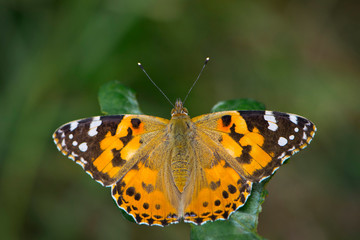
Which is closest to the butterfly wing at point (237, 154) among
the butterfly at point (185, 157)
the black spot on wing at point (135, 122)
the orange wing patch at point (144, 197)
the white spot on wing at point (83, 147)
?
the butterfly at point (185, 157)

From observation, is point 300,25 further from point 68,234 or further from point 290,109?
point 68,234

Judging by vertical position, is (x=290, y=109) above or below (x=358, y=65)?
below

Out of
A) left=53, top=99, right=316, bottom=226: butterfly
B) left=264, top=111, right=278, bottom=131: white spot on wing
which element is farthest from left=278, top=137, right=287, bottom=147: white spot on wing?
left=264, top=111, right=278, bottom=131: white spot on wing

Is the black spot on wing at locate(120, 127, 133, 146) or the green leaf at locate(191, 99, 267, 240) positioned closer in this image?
the green leaf at locate(191, 99, 267, 240)

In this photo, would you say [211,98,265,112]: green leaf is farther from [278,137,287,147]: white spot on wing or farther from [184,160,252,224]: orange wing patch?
[184,160,252,224]: orange wing patch

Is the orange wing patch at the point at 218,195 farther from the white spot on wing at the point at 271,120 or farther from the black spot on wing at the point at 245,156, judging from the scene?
A: the white spot on wing at the point at 271,120

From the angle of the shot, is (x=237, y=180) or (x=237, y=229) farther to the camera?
(x=237, y=180)

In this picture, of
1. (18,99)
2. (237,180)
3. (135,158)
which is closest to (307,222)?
(237,180)
